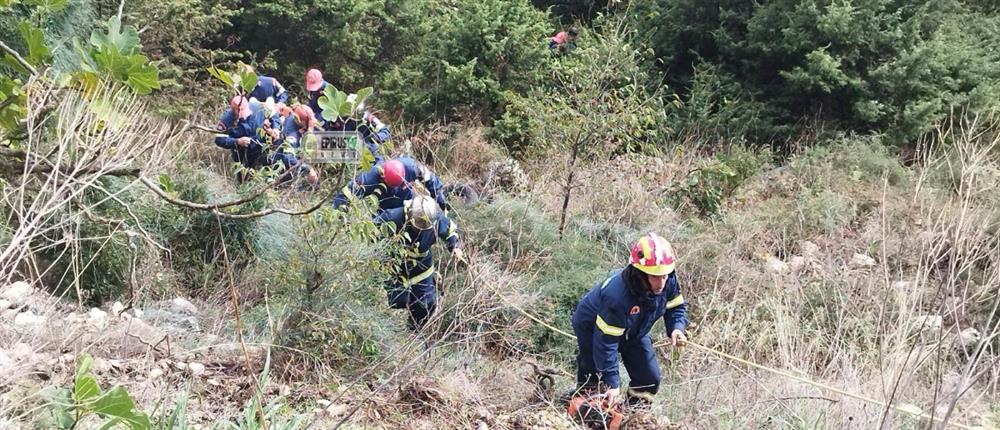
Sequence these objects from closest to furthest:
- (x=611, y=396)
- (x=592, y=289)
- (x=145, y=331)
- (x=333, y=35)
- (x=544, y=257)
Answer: (x=611, y=396)
(x=145, y=331)
(x=592, y=289)
(x=544, y=257)
(x=333, y=35)

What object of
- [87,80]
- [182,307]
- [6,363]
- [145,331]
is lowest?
[182,307]

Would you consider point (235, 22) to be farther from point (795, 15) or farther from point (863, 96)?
point (863, 96)

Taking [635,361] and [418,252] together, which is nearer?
[635,361]

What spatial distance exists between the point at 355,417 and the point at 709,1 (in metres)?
9.23

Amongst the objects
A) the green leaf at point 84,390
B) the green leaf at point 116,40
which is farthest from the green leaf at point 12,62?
the green leaf at point 84,390

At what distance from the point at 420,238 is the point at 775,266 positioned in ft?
11.9

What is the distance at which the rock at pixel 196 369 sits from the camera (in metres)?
3.80

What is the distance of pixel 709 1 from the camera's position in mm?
11023

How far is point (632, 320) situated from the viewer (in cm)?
454

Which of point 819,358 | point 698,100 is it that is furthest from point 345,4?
point 819,358

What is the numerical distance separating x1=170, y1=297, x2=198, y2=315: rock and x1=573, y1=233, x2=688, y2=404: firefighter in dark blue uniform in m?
2.84

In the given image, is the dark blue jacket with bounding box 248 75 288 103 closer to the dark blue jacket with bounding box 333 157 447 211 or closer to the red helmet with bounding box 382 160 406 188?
the dark blue jacket with bounding box 333 157 447 211

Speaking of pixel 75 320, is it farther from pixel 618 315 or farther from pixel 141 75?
pixel 618 315

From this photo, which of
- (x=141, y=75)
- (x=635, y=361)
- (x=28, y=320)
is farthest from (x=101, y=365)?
(x=635, y=361)
